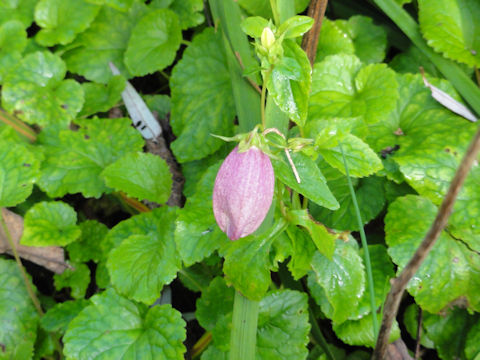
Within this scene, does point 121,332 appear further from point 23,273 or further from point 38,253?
point 38,253

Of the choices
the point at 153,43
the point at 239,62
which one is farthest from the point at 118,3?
the point at 239,62

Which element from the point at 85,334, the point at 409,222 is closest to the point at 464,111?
the point at 409,222

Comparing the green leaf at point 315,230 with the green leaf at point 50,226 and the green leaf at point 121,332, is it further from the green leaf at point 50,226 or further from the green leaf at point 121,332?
the green leaf at point 50,226

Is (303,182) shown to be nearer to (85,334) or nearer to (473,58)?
(85,334)

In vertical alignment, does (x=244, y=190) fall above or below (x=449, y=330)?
above

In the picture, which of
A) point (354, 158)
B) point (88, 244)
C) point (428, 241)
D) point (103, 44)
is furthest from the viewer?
point (103, 44)
